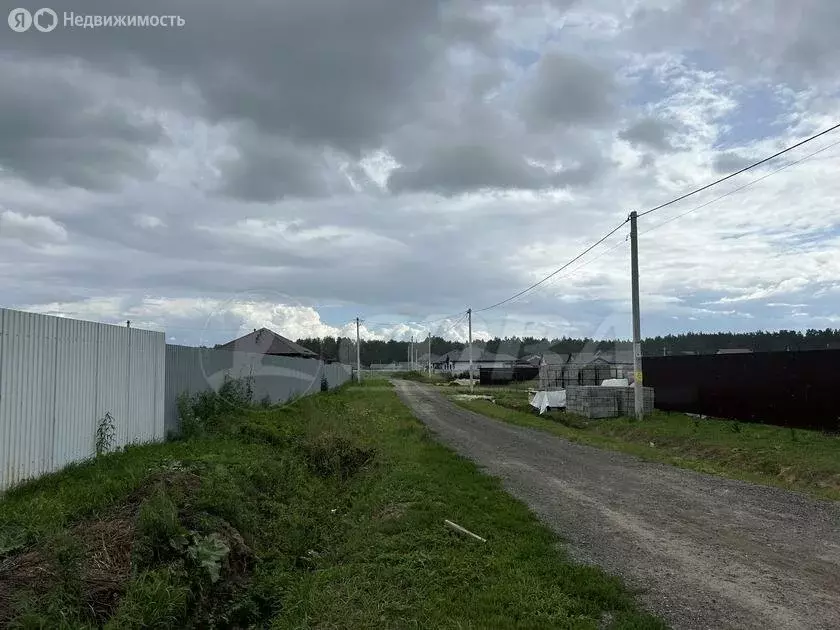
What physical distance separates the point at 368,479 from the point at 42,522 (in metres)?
5.35

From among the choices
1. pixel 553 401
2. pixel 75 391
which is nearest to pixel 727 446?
pixel 553 401

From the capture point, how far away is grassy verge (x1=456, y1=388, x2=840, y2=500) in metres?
10.2

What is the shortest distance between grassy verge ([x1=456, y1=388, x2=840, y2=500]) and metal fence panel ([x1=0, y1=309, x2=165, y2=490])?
1041 cm

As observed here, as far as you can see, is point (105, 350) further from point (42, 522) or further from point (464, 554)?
point (464, 554)

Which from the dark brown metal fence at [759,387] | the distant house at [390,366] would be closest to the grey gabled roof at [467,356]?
the distant house at [390,366]

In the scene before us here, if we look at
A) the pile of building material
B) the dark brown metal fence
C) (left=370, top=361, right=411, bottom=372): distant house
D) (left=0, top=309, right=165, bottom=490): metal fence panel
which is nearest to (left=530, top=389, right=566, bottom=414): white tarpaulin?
the pile of building material

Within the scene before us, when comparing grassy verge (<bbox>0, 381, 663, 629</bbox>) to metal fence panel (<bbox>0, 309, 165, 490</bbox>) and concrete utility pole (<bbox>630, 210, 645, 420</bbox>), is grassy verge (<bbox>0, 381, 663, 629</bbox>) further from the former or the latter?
concrete utility pole (<bbox>630, 210, 645, 420</bbox>)

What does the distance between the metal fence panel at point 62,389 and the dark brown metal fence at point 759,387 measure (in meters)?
15.0

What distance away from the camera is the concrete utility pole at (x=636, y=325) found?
1834 cm

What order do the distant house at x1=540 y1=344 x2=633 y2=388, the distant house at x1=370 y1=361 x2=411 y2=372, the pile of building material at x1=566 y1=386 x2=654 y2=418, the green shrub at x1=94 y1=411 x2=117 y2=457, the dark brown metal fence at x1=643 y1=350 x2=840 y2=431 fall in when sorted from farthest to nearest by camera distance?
the distant house at x1=370 y1=361 x2=411 y2=372
the distant house at x1=540 y1=344 x2=633 y2=388
the pile of building material at x1=566 y1=386 x2=654 y2=418
the dark brown metal fence at x1=643 y1=350 x2=840 y2=431
the green shrub at x1=94 y1=411 x2=117 y2=457

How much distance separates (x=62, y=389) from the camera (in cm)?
A: 806

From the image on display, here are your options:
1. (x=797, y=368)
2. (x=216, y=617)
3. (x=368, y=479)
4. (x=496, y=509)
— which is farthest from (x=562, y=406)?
(x=216, y=617)

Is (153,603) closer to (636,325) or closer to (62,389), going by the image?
(62,389)

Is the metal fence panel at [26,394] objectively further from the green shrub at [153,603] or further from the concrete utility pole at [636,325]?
the concrete utility pole at [636,325]
